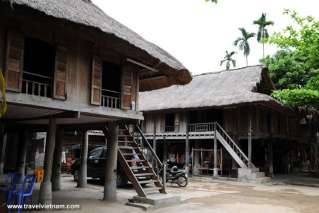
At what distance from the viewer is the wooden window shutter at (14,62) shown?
7316mm

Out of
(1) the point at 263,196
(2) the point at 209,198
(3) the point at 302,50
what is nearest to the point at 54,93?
(2) the point at 209,198

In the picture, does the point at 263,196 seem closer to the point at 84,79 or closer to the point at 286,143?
the point at 84,79

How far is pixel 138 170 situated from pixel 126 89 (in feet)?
9.67

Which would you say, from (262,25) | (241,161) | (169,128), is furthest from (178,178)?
(262,25)

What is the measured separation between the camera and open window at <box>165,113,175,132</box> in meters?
23.6

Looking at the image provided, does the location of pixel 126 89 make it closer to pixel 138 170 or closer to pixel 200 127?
pixel 138 170

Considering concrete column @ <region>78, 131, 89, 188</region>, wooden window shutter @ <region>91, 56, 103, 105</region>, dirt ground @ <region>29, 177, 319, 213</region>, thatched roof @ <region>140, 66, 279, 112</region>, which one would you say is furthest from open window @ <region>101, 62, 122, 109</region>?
thatched roof @ <region>140, 66, 279, 112</region>

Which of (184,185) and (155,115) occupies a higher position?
(155,115)

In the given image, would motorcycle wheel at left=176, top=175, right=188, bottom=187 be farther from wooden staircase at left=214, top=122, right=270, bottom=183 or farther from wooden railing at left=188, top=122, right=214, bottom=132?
wooden railing at left=188, top=122, right=214, bottom=132

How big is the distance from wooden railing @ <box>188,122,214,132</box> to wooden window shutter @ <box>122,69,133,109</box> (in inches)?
457

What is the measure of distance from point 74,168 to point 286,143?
15.3 meters

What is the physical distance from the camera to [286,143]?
80.3 ft

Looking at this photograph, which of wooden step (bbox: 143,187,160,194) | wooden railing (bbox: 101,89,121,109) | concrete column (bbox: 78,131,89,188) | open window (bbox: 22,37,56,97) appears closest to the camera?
open window (bbox: 22,37,56,97)

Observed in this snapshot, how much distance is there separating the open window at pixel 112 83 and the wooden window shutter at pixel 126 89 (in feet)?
0.41
